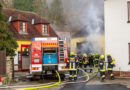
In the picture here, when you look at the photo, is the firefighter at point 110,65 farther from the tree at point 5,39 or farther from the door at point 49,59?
the tree at point 5,39

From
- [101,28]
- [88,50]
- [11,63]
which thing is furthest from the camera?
[101,28]

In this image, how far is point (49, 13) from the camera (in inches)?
1310

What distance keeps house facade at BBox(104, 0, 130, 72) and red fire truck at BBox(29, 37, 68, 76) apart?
108 inches

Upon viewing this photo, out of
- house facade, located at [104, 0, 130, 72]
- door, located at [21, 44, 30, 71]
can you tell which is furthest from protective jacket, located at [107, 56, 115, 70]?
door, located at [21, 44, 30, 71]

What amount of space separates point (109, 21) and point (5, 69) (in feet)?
21.4

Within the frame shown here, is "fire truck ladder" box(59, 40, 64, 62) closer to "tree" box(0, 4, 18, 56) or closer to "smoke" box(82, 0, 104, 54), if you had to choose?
"tree" box(0, 4, 18, 56)

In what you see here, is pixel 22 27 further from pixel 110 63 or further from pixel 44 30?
pixel 110 63

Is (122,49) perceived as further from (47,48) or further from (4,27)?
(4,27)

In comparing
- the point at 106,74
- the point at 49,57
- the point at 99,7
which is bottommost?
the point at 106,74

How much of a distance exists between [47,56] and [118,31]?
445 cm

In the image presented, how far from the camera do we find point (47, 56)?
1391 centimetres

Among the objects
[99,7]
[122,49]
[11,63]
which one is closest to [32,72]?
[11,63]

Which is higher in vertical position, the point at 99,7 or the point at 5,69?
the point at 99,7

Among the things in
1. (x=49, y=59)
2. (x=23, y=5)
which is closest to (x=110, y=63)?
(x=49, y=59)
